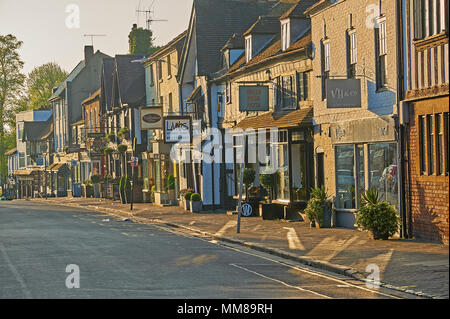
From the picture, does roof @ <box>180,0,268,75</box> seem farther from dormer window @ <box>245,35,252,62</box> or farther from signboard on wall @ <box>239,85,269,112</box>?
signboard on wall @ <box>239,85,269,112</box>

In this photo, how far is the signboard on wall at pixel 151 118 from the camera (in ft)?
144

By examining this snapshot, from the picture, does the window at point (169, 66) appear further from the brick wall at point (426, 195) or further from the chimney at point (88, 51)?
the chimney at point (88, 51)

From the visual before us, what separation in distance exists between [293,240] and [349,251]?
3424 millimetres

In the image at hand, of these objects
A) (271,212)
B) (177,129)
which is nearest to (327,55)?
Result: (271,212)

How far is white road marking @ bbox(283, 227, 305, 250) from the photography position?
20.1 m

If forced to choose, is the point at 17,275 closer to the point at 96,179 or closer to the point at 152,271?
the point at 152,271

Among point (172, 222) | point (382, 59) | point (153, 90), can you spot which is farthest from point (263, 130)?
point (153, 90)

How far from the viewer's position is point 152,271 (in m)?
15.8

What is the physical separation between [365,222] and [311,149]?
7.67 m

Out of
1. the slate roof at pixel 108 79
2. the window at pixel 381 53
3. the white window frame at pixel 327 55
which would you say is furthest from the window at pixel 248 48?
the slate roof at pixel 108 79

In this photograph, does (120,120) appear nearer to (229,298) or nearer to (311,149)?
(311,149)

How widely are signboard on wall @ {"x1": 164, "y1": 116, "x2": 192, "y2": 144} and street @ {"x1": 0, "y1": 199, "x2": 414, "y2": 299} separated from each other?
15009 millimetres

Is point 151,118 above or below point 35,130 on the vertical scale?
below

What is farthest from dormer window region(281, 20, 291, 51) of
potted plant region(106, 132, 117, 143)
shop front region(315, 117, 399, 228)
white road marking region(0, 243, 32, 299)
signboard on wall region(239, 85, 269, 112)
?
potted plant region(106, 132, 117, 143)
